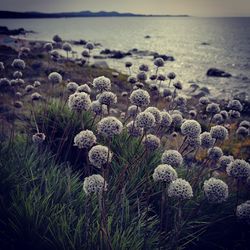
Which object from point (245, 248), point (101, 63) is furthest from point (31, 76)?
point (245, 248)

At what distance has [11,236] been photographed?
4.14 metres

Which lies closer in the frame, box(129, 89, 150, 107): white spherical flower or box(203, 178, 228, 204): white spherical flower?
box(203, 178, 228, 204): white spherical flower

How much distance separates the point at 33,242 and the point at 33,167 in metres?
1.44

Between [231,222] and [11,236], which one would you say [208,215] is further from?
[11,236]

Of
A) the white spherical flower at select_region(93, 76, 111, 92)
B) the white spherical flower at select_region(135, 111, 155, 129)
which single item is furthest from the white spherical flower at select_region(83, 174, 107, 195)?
the white spherical flower at select_region(93, 76, 111, 92)

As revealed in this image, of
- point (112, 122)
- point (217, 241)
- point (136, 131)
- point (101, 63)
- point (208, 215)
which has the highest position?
point (112, 122)

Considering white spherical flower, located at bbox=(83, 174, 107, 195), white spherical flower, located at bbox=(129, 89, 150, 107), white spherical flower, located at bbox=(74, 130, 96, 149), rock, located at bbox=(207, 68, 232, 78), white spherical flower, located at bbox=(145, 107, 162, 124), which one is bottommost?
rock, located at bbox=(207, 68, 232, 78)

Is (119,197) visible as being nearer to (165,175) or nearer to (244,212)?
(165,175)

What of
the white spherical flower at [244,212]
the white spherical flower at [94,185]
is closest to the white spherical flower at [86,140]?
the white spherical flower at [94,185]

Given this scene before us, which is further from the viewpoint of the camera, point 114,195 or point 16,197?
point 114,195

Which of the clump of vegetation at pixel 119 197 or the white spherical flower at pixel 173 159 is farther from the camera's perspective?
the white spherical flower at pixel 173 159

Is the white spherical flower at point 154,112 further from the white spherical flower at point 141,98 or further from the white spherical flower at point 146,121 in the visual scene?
the white spherical flower at point 146,121

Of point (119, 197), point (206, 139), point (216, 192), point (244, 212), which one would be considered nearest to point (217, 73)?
point (206, 139)

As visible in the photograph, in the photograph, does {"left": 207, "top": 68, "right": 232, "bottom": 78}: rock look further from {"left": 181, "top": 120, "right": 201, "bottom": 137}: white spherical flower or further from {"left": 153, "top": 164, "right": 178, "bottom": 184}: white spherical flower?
{"left": 153, "top": 164, "right": 178, "bottom": 184}: white spherical flower
